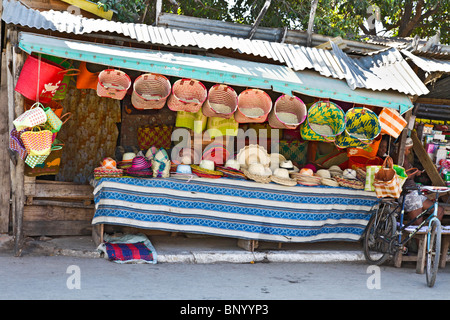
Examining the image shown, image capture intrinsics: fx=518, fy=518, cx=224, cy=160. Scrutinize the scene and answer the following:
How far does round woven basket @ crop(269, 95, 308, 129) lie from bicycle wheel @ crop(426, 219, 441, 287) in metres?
2.16

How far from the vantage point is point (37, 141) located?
19.3 ft

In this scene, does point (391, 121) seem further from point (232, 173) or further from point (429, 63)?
point (232, 173)

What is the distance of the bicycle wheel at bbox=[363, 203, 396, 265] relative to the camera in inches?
282

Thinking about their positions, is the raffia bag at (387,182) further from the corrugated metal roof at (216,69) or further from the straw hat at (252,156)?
the straw hat at (252,156)

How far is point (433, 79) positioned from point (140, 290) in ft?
17.0

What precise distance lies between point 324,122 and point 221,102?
154cm

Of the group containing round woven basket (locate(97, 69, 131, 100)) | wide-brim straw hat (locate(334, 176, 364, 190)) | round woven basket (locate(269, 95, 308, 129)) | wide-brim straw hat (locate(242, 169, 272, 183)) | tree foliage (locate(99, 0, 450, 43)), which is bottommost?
wide-brim straw hat (locate(334, 176, 364, 190))

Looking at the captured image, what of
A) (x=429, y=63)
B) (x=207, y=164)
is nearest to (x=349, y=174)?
(x=429, y=63)

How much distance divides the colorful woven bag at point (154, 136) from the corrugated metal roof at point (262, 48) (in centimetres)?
155

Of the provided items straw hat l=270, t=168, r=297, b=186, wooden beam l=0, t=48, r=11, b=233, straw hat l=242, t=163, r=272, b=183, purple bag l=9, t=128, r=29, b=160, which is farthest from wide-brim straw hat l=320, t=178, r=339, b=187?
wooden beam l=0, t=48, r=11, b=233

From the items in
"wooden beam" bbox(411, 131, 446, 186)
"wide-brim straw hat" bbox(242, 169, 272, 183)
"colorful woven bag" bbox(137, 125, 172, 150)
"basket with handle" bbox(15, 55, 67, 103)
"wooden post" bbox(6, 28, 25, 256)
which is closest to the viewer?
"basket with handle" bbox(15, 55, 67, 103)

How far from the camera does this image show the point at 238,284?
5.92 metres

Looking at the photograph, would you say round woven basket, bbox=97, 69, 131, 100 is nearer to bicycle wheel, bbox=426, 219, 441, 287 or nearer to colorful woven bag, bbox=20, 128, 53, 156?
colorful woven bag, bbox=20, 128, 53, 156

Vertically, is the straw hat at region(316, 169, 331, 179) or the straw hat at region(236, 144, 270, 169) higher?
the straw hat at region(236, 144, 270, 169)
